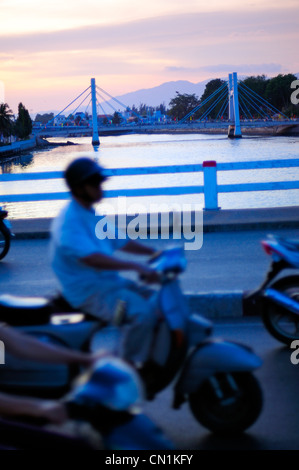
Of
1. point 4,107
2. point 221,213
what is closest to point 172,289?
point 221,213

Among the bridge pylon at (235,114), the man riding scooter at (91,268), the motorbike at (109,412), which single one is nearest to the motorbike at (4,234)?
the man riding scooter at (91,268)

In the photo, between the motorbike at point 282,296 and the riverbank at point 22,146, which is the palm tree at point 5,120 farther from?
the motorbike at point 282,296

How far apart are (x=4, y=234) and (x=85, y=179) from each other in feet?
19.3

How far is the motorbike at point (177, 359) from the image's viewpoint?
3410mm

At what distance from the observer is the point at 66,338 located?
3.77 m

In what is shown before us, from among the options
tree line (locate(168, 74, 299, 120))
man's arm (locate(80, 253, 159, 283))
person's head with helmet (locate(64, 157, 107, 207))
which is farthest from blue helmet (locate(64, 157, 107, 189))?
tree line (locate(168, 74, 299, 120))

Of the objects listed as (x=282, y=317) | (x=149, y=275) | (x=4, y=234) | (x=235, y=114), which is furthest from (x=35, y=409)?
(x=235, y=114)

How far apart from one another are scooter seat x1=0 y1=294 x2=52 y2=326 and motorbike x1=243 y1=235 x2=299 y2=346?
78.8 inches

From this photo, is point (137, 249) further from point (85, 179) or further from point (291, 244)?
point (291, 244)

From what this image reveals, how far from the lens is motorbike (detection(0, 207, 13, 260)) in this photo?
9.28 m

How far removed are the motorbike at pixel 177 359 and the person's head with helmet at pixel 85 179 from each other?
19.4 inches

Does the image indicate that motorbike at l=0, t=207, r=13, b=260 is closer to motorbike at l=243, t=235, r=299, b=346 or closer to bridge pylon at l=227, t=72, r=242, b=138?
motorbike at l=243, t=235, r=299, b=346

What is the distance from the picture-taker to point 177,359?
3.47m

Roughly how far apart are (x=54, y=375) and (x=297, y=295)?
2.22 meters
